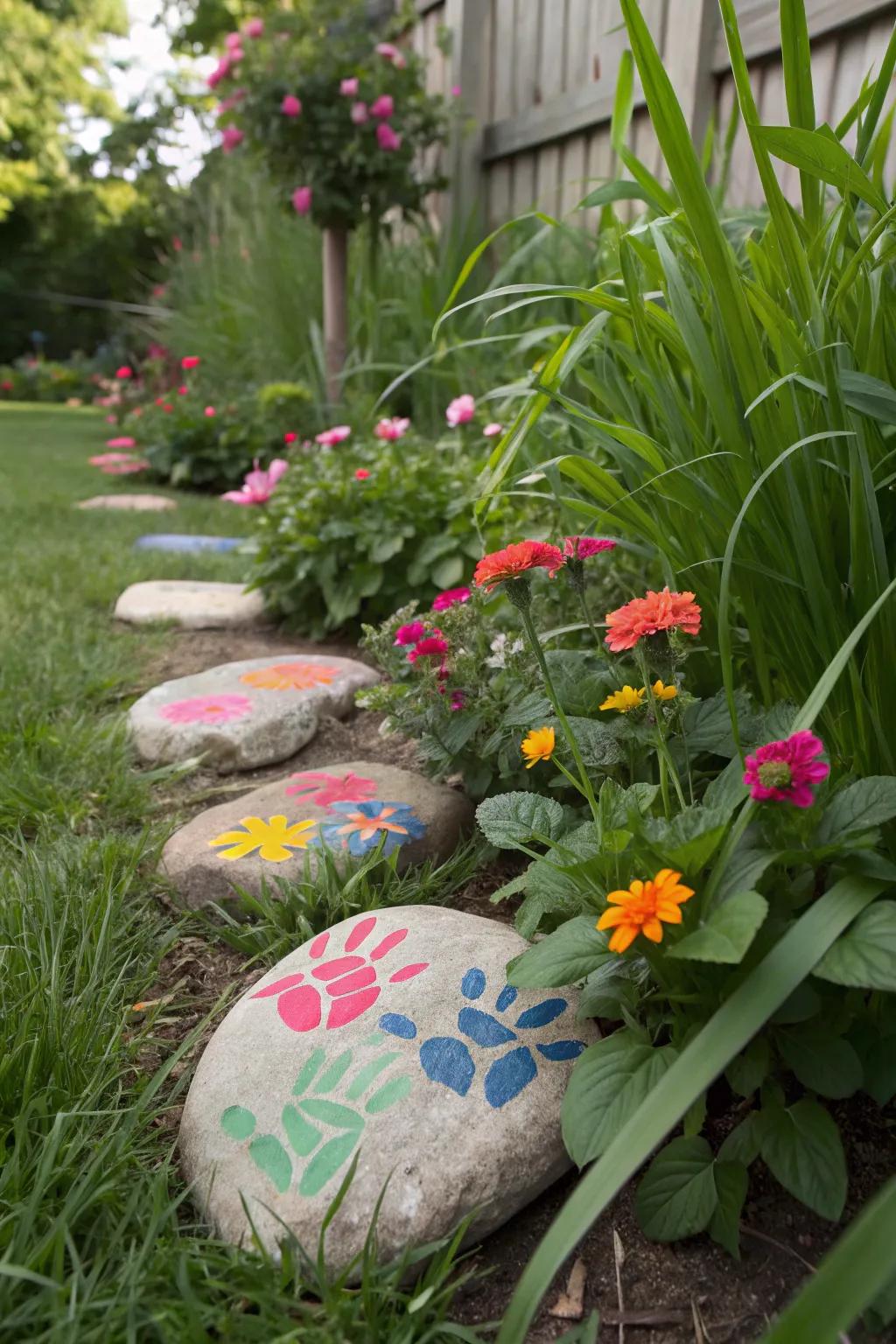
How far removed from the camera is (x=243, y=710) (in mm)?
2041

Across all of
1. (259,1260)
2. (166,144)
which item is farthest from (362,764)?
(166,144)

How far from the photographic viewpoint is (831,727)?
1159 millimetres

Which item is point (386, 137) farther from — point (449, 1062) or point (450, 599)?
point (449, 1062)

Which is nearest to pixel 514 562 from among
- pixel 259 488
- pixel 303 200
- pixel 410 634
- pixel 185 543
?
pixel 410 634

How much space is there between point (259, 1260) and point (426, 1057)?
0.84ft

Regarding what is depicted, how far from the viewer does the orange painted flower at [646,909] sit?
844 millimetres

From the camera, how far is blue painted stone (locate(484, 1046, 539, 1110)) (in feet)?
3.39

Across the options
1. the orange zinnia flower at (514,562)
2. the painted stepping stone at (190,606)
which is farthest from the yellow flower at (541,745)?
the painted stepping stone at (190,606)

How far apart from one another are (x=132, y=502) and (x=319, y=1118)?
4075 millimetres

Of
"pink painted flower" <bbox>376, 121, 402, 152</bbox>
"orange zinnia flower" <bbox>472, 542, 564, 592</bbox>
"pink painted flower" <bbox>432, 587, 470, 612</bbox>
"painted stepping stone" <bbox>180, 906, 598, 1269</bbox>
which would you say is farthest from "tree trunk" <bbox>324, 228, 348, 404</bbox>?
"painted stepping stone" <bbox>180, 906, 598, 1269</bbox>

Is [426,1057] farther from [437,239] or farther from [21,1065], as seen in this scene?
[437,239]

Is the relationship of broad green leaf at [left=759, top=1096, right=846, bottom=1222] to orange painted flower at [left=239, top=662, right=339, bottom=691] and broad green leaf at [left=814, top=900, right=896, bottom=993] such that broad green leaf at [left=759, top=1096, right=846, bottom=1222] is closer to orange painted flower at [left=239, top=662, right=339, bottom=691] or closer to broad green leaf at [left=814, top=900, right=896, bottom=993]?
broad green leaf at [left=814, top=900, right=896, bottom=993]

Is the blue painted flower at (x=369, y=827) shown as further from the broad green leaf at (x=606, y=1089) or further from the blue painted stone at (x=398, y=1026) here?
the broad green leaf at (x=606, y=1089)

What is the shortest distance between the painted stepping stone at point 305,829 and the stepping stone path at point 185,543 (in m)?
2.11
